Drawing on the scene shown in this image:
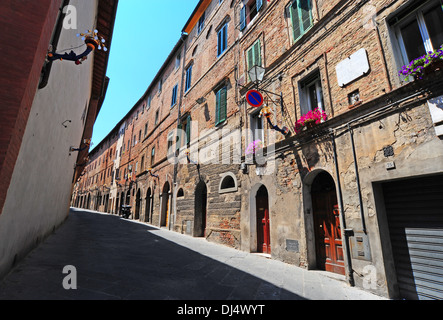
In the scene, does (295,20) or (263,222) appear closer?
(295,20)

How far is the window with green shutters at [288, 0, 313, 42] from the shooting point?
6617 millimetres

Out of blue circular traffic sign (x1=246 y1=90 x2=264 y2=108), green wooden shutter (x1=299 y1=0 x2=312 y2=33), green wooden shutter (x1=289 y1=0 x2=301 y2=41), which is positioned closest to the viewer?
green wooden shutter (x1=299 y1=0 x2=312 y2=33)

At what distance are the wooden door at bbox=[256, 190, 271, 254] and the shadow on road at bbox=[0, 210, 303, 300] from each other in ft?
7.04

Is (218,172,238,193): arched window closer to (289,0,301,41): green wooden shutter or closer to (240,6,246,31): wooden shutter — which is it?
(289,0,301,41): green wooden shutter

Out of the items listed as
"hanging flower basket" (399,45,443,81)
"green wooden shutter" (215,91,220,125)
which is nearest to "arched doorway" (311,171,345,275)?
"hanging flower basket" (399,45,443,81)

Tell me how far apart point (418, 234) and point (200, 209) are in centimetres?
835

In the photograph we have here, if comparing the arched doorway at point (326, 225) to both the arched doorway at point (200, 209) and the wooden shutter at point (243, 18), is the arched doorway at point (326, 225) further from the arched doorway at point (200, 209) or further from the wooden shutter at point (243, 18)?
the wooden shutter at point (243, 18)

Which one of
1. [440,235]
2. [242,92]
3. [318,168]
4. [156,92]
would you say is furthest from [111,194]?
[440,235]

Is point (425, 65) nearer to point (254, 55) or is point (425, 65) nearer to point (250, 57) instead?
point (254, 55)

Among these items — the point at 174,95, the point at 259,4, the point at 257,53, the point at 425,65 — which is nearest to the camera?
the point at 425,65

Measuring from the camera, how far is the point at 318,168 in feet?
18.3

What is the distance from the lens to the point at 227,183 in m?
9.26

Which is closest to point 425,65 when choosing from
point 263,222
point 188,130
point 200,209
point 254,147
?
point 254,147

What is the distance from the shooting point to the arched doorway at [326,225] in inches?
205
